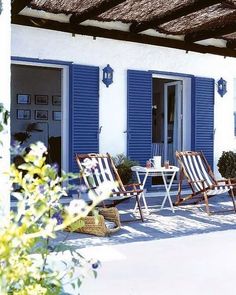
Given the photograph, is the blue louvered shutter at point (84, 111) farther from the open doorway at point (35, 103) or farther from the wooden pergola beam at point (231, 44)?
the open doorway at point (35, 103)

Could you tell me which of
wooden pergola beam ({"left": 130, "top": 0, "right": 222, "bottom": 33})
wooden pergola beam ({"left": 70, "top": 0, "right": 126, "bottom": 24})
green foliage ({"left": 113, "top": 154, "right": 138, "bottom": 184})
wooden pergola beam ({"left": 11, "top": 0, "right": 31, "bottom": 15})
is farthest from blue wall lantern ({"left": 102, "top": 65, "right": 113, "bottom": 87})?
wooden pergola beam ({"left": 11, "top": 0, "right": 31, "bottom": 15})

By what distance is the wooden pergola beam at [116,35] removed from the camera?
6848 mm

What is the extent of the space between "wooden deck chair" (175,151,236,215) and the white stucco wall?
1.20 meters

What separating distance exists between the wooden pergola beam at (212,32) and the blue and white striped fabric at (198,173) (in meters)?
1.97

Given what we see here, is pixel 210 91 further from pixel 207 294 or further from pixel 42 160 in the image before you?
pixel 42 160

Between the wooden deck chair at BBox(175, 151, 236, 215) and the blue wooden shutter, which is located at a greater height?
the blue wooden shutter

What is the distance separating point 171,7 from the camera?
654 centimetres

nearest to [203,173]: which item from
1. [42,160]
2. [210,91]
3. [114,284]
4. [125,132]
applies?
[125,132]

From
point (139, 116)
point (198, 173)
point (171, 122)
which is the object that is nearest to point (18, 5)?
point (139, 116)

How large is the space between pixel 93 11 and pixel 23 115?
5181 mm

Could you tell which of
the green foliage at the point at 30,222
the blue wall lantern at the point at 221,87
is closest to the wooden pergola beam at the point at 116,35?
the blue wall lantern at the point at 221,87

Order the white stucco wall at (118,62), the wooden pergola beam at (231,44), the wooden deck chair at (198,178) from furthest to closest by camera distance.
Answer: the wooden pergola beam at (231,44) → the white stucco wall at (118,62) → the wooden deck chair at (198,178)

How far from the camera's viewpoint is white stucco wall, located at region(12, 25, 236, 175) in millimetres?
6980

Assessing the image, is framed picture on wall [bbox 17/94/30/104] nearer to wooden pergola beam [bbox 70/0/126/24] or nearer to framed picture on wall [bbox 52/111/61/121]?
framed picture on wall [bbox 52/111/61/121]
